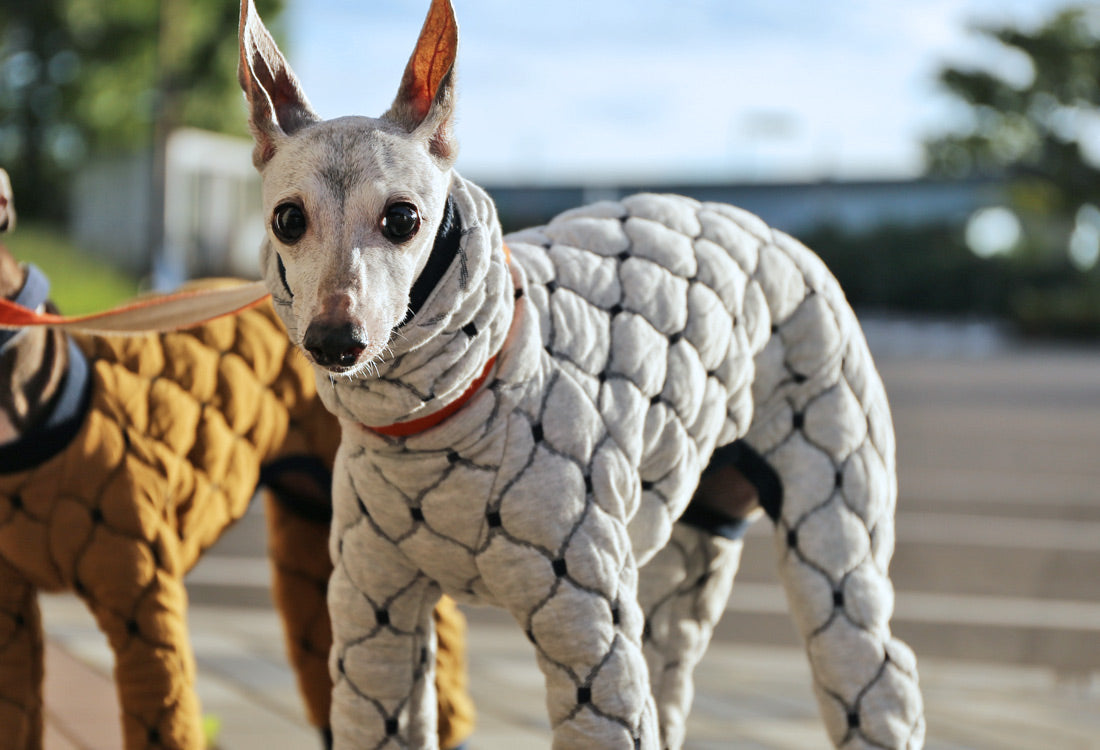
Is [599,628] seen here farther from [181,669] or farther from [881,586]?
[181,669]

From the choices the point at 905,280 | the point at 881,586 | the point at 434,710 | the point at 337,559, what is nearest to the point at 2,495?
the point at 337,559

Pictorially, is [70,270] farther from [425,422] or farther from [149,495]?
[425,422]

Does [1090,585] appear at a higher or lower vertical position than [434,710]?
lower

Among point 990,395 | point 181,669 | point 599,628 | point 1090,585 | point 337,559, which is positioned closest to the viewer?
point 599,628

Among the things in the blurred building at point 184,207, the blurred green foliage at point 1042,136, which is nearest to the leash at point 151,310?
the blurred building at point 184,207

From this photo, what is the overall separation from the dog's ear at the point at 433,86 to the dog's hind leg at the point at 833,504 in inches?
36.6

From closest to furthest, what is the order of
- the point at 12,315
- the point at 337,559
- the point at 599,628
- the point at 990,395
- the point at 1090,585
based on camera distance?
the point at 599,628 → the point at 337,559 → the point at 12,315 → the point at 1090,585 → the point at 990,395

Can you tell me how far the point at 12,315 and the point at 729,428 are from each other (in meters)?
1.54

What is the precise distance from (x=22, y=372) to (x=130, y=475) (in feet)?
1.09

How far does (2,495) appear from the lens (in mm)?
2693

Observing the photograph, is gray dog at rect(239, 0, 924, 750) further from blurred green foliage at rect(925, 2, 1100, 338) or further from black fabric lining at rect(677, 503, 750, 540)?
blurred green foliage at rect(925, 2, 1100, 338)

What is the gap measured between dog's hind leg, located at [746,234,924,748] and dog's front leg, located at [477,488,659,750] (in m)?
0.59

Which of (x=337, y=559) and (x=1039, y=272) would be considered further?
(x=1039, y=272)

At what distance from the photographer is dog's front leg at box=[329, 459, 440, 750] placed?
7.66 feet
